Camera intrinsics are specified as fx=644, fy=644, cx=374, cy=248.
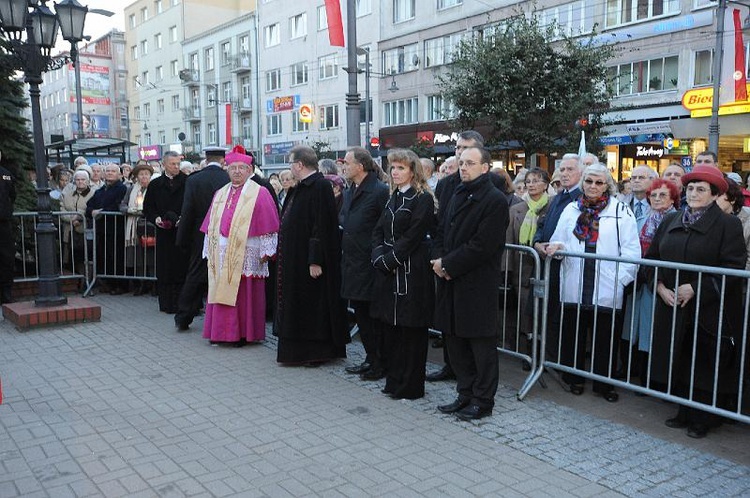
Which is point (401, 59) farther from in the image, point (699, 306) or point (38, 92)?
point (699, 306)

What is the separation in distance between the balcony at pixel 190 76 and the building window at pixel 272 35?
12.0 meters

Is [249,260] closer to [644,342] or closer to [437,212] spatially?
[437,212]

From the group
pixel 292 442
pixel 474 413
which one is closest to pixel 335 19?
pixel 474 413

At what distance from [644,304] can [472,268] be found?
1528mm

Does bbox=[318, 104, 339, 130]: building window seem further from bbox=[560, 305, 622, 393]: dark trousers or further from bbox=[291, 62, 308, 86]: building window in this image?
bbox=[560, 305, 622, 393]: dark trousers

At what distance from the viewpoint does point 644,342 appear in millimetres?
5078

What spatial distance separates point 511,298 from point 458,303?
160 cm

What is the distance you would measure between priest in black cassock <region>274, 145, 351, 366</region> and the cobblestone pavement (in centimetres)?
24

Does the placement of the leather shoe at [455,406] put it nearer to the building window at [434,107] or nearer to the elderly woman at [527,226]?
the elderly woman at [527,226]

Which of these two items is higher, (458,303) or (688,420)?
(458,303)

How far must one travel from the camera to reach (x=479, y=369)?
4.87m

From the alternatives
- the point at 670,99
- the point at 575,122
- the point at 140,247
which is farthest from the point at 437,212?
the point at 670,99

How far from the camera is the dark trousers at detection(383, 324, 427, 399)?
5246mm

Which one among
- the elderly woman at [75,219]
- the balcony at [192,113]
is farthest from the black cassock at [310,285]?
the balcony at [192,113]
